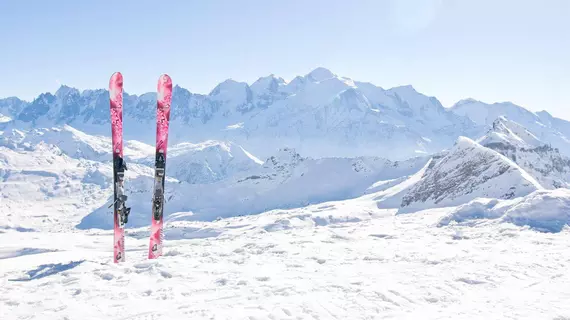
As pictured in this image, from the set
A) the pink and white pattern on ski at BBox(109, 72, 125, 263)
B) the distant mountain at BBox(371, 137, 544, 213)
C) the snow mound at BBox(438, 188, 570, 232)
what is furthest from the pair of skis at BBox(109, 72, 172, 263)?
the distant mountain at BBox(371, 137, 544, 213)

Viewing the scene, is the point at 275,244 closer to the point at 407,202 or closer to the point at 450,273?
the point at 450,273

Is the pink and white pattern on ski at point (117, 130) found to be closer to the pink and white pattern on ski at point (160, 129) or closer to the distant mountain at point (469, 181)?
the pink and white pattern on ski at point (160, 129)

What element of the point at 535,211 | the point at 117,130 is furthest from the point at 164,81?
the point at 535,211

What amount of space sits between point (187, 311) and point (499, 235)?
33591mm

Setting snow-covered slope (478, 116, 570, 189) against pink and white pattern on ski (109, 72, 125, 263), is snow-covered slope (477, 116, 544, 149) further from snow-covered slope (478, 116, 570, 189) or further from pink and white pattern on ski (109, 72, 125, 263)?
pink and white pattern on ski (109, 72, 125, 263)

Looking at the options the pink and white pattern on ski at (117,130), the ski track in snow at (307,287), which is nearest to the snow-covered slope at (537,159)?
the ski track in snow at (307,287)

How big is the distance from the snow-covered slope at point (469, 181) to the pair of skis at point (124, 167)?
2701 inches

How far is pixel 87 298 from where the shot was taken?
50.7ft

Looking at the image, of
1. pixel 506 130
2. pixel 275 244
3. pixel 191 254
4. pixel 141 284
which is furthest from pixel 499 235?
pixel 506 130

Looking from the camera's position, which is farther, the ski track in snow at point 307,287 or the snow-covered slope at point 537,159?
the snow-covered slope at point 537,159

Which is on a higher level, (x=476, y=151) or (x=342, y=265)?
(x=476, y=151)

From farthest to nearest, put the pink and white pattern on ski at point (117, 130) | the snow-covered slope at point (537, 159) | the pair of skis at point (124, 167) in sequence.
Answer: the snow-covered slope at point (537, 159), the pair of skis at point (124, 167), the pink and white pattern on ski at point (117, 130)

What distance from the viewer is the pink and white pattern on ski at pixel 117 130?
26344mm

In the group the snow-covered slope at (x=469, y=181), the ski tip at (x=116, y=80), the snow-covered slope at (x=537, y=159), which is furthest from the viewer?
the snow-covered slope at (x=537, y=159)
